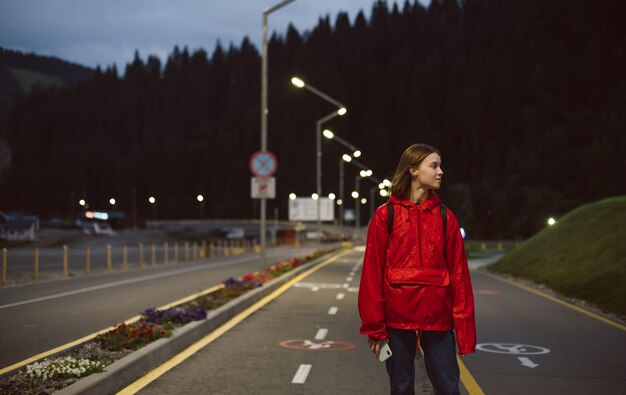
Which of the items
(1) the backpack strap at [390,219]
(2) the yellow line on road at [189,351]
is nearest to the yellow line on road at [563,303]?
(2) the yellow line on road at [189,351]

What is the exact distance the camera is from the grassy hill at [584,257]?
18.8 m

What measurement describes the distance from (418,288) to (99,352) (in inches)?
232

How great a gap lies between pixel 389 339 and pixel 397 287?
324 millimetres

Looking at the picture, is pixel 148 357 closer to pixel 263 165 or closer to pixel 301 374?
pixel 301 374

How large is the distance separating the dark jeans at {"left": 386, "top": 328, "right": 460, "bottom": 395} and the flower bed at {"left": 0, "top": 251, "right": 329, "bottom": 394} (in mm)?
3447

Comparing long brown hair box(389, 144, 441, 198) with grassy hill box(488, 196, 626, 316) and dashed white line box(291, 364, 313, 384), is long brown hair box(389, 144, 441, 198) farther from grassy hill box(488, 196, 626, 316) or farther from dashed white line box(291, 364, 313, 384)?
grassy hill box(488, 196, 626, 316)

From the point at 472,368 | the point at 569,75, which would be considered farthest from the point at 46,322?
the point at 569,75

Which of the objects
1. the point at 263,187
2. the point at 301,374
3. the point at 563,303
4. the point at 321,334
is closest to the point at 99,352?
the point at 301,374

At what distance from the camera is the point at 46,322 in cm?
1368

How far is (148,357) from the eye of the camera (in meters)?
9.15

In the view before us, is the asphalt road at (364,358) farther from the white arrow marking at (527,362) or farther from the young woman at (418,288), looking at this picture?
the young woman at (418,288)

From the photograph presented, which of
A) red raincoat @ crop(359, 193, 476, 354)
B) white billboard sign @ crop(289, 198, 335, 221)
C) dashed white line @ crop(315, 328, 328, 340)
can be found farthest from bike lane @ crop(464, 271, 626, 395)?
white billboard sign @ crop(289, 198, 335, 221)

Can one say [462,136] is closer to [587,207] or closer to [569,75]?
[569,75]

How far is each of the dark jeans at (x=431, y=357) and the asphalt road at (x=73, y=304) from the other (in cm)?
614
